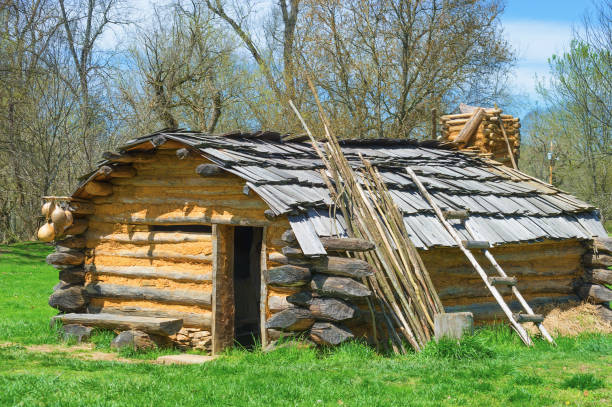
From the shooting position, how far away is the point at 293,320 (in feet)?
26.4

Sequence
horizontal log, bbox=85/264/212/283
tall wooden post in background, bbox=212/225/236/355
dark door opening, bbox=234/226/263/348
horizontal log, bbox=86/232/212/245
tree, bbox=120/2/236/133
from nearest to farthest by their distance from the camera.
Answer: tall wooden post in background, bbox=212/225/236/355 < horizontal log, bbox=85/264/212/283 < horizontal log, bbox=86/232/212/245 < dark door opening, bbox=234/226/263/348 < tree, bbox=120/2/236/133

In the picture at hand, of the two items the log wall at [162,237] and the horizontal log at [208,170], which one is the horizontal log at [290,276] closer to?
the log wall at [162,237]

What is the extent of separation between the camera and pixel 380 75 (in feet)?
73.7

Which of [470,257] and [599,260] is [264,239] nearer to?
[470,257]

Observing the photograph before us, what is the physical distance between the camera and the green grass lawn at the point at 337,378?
607 cm

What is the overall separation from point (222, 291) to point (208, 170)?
1716mm

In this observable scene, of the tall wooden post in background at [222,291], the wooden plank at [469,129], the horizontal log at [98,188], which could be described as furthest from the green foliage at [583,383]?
the wooden plank at [469,129]

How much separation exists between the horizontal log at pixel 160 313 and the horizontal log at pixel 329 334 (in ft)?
6.66

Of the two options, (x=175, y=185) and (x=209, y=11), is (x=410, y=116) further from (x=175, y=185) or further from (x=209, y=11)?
(x=175, y=185)

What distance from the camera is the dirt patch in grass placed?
34.2 feet

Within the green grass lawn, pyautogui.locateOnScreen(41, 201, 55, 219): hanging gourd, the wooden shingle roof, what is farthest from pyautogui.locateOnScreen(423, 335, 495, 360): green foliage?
pyautogui.locateOnScreen(41, 201, 55, 219): hanging gourd

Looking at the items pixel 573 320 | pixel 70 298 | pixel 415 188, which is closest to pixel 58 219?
pixel 70 298

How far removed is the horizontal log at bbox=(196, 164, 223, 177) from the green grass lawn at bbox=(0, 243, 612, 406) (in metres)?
2.39

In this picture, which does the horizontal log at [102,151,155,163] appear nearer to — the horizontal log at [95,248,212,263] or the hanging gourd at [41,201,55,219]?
the hanging gourd at [41,201,55,219]
